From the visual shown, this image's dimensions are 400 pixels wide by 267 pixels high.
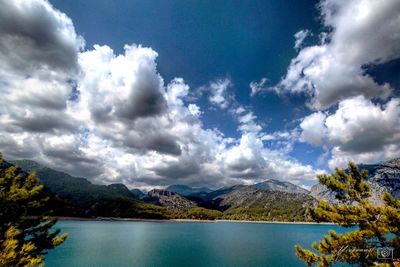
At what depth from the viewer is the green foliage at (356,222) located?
18.5m

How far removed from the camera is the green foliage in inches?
728

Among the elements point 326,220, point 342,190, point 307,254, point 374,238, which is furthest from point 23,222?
point 374,238

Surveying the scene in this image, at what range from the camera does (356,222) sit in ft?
66.8

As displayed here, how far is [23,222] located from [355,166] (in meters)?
36.0

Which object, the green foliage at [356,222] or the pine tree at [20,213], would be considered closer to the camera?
the green foliage at [356,222]

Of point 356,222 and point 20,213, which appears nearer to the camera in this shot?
point 356,222

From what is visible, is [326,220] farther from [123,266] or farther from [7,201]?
[123,266]

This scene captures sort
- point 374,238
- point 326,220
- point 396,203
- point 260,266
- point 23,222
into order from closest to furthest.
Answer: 1. point 396,203
2. point 374,238
3. point 326,220
4. point 23,222
5. point 260,266

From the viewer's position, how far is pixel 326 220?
2208 cm

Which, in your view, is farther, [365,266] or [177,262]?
[177,262]

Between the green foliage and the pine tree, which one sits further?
the pine tree

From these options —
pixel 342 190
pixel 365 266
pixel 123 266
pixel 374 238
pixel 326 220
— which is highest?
pixel 342 190

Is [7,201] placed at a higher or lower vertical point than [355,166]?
lower

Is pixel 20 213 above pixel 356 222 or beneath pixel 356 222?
beneath
